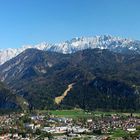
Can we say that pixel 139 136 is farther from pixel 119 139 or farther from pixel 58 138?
pixel 58 138

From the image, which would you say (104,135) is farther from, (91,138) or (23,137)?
(23,137)

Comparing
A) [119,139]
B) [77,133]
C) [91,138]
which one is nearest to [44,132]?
[77,133]

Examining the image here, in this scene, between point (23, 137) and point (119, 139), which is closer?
point (119, 139)

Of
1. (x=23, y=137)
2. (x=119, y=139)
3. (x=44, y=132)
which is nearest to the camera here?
(x=119, y=139)

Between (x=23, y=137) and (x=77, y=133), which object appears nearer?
(x=23, y=137)

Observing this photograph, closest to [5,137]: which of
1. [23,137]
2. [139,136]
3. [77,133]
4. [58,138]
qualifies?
[23,137]

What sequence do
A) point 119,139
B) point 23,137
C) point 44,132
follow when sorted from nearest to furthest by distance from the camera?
point 119,139, point 23,137, point 44,132

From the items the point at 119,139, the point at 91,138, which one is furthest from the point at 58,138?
the point at 119,139

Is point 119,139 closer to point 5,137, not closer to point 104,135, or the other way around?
point 104,135
